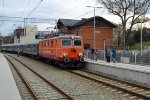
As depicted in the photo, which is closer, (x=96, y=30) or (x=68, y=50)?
(x=68, y=50)

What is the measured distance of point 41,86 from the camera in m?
17.6

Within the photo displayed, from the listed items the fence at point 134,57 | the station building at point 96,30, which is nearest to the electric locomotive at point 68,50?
the fence at point 134,57

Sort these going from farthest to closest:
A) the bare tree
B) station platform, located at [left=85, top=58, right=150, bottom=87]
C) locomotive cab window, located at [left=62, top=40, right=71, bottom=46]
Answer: the bare tree, locomotive cab window, located at [left=62, top=40, right=71, bottom=46], station platform, located at [left=85, top=58, right=150, bottom=87]

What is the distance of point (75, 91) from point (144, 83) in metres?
4.56

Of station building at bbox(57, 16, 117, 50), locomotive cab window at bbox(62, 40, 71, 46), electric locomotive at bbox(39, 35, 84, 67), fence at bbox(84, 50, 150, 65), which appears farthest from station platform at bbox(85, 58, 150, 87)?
station building at bbox(57, 16, 117, 50)

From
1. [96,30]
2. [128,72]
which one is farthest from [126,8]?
[128,72]

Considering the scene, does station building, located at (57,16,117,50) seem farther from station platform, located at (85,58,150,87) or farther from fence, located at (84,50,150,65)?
station platform, located at (85,58,150,87)

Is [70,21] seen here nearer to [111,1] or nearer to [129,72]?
[111,1]

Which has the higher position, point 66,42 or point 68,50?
point 66,42

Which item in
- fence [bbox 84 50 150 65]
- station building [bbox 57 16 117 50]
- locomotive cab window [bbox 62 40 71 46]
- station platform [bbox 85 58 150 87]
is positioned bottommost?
station platform [bbox 85 58 150 87]

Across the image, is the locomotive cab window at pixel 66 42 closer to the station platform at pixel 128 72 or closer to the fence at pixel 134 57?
the station platform at pixel 128 72

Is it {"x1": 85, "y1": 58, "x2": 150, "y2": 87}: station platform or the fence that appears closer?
{"x1": 85, "y1": 58, "x2": 150, "y2": 87}: station platform

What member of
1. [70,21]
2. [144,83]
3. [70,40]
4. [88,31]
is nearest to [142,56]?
[70,40]

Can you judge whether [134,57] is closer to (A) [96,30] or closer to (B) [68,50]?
(B) [68,50]
